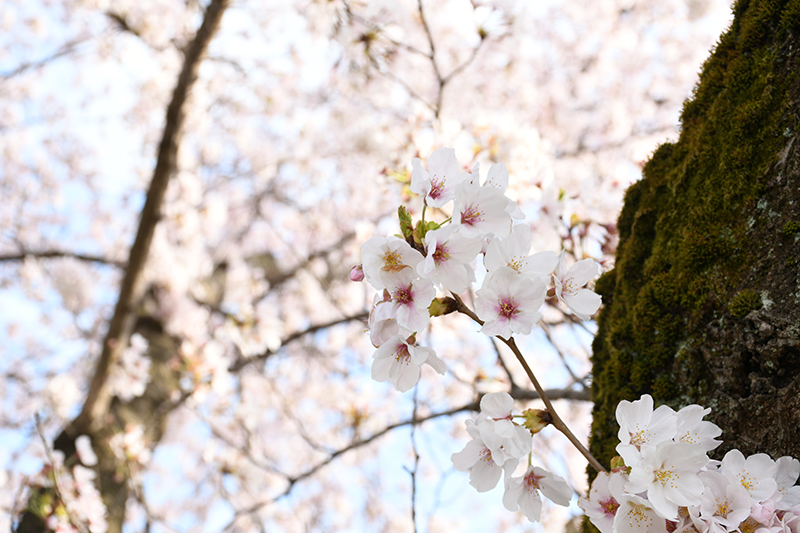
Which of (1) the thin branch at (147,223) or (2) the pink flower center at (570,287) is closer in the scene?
(2) the pink flower center at (570,287)

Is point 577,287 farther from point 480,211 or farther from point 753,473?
point 753,473

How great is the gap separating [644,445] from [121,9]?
16.7ft

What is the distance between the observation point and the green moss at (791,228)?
0.81 m

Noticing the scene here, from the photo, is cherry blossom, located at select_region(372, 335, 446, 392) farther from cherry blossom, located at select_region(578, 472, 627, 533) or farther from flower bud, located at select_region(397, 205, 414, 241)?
cherry blossom, located at select_region(578, 472, 627, 533)

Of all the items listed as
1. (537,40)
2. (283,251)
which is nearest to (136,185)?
(283,251)

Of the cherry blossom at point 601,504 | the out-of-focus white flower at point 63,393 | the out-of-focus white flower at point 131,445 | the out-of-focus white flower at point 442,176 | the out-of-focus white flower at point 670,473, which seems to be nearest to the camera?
the out-of-focus white flower at point 670,473

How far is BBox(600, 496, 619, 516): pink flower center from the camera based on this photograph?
73 cm

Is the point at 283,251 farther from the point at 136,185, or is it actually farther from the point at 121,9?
the point at 121,9

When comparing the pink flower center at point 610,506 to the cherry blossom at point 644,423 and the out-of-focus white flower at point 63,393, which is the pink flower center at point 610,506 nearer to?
the cherry blossom at point 644,423

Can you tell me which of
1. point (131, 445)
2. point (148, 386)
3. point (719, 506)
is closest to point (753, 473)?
point (719, 506)

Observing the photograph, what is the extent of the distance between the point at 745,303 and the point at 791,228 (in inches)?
5.6

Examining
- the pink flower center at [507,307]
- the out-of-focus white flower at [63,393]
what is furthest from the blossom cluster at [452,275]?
the out-of-focus white flower at [63,393]

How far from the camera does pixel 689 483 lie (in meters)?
0.63

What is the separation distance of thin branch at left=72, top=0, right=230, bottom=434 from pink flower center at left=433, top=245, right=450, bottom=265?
8.32ft
